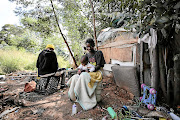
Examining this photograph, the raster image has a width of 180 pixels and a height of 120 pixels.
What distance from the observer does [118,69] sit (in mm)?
3643

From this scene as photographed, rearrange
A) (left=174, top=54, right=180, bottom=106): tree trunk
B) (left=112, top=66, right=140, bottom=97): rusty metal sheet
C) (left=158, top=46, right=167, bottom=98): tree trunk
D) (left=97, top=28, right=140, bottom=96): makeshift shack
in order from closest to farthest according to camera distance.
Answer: (left=174, top=54, right=180, bottom=106): tree trunk < (left=158, top=46, right=167, bottom=98): tree trunk < (left=112, top=66, right=140, bottom=97): rusty metal sheet < (left=97, top=28, right=140, bottom=96): makeshift shack

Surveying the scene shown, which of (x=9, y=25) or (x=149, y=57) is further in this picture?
(x=9, y=25)

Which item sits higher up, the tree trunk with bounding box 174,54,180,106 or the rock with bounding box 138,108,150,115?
the tree trunk with bounding box 174,54,180,106

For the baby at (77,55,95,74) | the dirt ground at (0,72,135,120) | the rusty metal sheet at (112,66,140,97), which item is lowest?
the dirt ground at (0,72,135,120)

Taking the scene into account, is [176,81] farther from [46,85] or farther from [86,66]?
[46,85]

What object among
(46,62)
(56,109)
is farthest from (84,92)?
(46,62)

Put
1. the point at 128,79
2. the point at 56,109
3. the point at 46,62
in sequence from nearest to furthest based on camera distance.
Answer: the point at 56,109, the point at 128,79, the point at 46,62

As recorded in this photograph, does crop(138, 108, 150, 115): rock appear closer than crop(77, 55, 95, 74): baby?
Yes

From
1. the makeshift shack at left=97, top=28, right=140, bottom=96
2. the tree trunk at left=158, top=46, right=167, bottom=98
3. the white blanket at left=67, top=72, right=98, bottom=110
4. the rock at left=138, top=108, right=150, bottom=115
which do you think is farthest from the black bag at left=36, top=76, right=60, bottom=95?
the tree trunk at left=158, top=46, right=167, bottom=98

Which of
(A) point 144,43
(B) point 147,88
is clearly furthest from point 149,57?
(B) point 147,88

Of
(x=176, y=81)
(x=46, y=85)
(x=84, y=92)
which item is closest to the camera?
(x=176, y=81)

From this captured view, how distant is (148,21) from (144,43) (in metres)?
1.17

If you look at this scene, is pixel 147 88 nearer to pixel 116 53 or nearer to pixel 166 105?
pixel 166 105

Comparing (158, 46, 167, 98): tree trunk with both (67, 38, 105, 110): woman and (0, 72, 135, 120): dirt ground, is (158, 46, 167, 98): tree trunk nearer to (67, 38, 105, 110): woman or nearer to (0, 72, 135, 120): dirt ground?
(0, 72, 135, 120): dirt ground
